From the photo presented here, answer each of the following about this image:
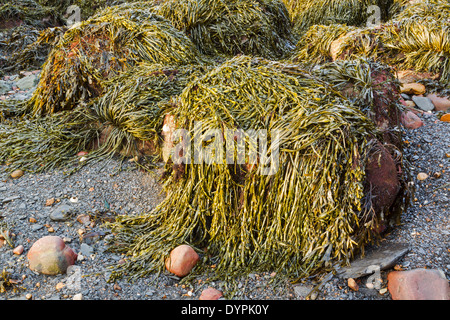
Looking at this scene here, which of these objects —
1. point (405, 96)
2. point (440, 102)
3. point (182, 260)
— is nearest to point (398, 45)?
point (405, 96)

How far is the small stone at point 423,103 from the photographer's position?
340 centimetres

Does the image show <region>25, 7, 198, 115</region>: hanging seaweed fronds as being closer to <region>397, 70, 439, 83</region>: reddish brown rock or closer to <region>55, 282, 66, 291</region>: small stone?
<region>55, 282, 66, 291</region>: small stone

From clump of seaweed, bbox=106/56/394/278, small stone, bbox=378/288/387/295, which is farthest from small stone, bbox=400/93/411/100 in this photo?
small stone, bbox=378/288/387/295

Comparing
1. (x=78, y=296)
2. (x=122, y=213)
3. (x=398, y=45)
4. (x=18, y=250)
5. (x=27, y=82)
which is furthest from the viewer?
(x=27, y=82)

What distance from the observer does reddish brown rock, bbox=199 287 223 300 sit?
6.60 ft

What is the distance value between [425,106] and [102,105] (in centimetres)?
289

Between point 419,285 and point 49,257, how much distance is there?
1.97m

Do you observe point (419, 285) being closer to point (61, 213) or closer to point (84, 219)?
point (84, 219)

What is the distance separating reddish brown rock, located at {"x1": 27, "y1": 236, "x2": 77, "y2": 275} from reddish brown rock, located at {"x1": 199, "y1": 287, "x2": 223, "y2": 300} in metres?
0.80

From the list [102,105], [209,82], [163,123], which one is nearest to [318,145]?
[209,82]

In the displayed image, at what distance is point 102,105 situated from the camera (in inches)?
129

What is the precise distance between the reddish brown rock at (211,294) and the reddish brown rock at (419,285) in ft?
2.90

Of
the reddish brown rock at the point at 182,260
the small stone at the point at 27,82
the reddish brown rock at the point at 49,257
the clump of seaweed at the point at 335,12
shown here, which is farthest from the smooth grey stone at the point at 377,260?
the small stone at the point at 27,82

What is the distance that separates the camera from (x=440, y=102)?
3443 mm
